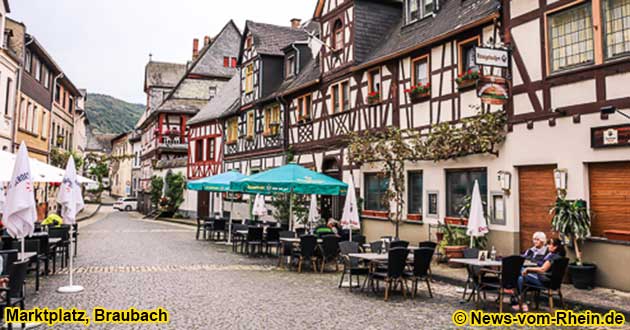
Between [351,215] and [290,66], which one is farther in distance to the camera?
[290,66]

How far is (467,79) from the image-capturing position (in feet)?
43.9

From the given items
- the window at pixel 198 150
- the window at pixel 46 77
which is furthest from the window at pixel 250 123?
the window at pixel 46 77

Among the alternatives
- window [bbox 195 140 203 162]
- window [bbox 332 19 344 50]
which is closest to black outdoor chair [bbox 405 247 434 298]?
window [bbox 332 19 344 50]

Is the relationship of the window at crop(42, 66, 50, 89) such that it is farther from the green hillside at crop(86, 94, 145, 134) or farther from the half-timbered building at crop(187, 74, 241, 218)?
the green hillside at crop(86, 94, 145, 134)

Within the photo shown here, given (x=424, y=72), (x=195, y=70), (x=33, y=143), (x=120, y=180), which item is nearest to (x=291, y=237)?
(x=424, y=72)

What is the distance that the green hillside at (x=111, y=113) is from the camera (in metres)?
164

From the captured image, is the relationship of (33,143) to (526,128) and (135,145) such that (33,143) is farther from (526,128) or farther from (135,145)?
(135,145)

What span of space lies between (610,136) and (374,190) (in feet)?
28.2

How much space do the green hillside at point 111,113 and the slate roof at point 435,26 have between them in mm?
150092

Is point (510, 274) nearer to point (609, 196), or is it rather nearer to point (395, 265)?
point (395, 265)

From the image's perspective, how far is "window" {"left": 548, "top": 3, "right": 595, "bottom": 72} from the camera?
34.7ft


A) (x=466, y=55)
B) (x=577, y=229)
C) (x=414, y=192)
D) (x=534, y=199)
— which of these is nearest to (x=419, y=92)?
(x=466, y=55)

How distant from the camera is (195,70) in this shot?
145ft

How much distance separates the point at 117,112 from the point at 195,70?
145 m
